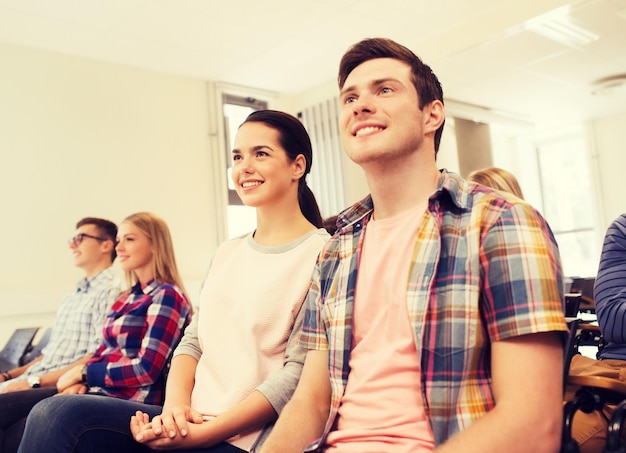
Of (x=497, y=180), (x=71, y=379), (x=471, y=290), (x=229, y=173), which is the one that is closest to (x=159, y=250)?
(x=71, y=379)

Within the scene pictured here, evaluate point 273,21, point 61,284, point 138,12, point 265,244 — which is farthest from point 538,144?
point 265,244

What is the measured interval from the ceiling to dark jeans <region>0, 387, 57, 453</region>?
2961mm

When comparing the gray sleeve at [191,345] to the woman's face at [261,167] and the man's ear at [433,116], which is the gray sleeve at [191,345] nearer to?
the woman's face at [261,167]

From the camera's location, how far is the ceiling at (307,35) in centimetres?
420

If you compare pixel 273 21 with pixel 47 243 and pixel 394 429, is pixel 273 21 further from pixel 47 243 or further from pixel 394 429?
pixel 394 429

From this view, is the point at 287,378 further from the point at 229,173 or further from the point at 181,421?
the point at 229,173

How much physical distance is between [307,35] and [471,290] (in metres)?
4.18

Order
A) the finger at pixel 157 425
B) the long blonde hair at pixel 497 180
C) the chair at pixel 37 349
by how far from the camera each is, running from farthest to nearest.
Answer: the chair at pixel 37 349 → the long blonde hair at pixel 497 180 → the finger at pixel 157 425

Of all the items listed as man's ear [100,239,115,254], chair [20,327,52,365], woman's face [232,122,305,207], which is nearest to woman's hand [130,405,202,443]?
woman's face [232,122,305,207]

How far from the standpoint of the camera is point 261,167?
1.60m

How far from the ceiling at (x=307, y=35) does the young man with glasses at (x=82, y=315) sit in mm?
1868

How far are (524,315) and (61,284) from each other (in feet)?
14.1

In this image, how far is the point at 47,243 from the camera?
4.45 m

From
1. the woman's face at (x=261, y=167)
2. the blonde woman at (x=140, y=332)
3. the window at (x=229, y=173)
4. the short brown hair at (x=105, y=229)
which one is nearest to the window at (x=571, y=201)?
the window at (x=229, y=173)
